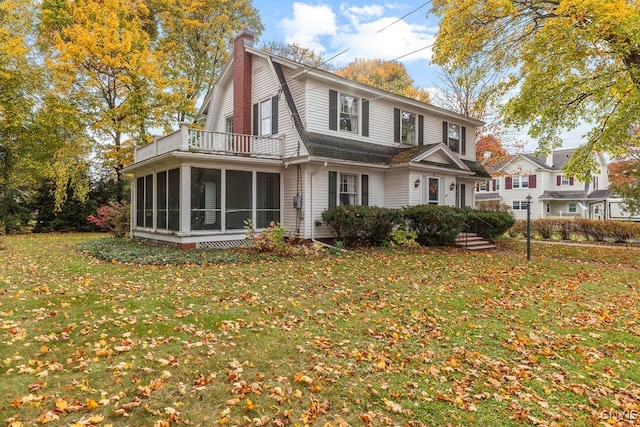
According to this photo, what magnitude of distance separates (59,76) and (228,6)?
42.3 feet

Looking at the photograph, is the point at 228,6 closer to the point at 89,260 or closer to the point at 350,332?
the point at 89,260

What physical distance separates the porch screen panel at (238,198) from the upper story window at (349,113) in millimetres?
4556

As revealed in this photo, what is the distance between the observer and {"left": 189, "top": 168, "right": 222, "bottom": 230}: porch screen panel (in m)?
12.3

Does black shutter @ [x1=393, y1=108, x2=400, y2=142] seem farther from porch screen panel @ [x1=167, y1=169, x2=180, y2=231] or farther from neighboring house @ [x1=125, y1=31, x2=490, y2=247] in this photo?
porch screen panel @ [x1=167, y1=169, x2=180, y2=231]

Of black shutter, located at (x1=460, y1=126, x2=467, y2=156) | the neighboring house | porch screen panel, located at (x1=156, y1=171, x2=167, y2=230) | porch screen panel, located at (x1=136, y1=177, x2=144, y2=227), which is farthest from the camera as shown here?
black shutter, located at (x1=460, y1=126, x2=467, y2=156)

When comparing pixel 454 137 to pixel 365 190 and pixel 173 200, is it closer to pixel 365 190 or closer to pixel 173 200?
pixel 365 190

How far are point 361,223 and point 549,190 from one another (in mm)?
33138

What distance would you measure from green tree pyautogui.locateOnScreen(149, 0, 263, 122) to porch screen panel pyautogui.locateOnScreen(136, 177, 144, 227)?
8701 mm

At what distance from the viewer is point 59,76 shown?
19562 mm

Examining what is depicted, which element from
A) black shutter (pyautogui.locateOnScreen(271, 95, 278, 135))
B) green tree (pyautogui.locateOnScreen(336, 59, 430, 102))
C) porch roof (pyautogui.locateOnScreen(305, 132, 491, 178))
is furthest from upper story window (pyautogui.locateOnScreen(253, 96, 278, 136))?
green tree (pyautogui.locateOnScreen(336, 59, 430, 102))

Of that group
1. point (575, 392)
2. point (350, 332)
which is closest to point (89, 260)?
point (350, 332)

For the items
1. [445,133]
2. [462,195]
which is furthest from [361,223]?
[445,133]

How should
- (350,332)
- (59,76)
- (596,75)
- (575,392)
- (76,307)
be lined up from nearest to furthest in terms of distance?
(575,392) → (350,332) → (76,307) → (596,75) → (59,76)

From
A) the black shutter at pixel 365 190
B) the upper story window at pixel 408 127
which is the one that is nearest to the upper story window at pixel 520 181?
the upper story window at pixel 408 127
